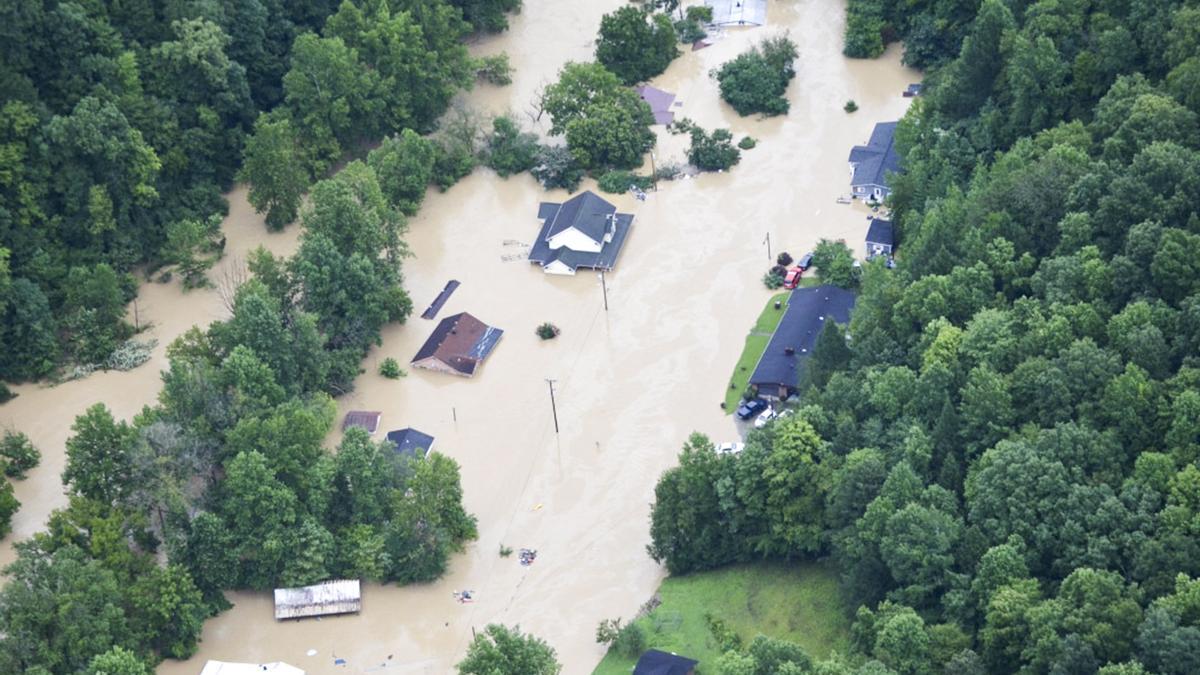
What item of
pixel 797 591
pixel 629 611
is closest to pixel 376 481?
pixel 629 611

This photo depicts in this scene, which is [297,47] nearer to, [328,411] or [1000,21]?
[328,411]

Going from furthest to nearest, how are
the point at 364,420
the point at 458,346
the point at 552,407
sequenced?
the point at 458,346 → the point at 364,420 → the point at 552,407

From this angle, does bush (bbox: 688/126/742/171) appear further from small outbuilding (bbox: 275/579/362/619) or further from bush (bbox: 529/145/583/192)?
small outbuilding (bbox: 275/579/362/619)

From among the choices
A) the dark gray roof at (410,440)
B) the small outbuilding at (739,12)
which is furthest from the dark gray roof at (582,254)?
the small outbuilding at (739,12)

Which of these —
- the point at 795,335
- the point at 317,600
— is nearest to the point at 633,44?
the point at 795,335

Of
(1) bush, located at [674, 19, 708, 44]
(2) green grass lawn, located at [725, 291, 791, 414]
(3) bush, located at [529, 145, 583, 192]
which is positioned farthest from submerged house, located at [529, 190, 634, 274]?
(1) bush, located at [674, 19, 708, 44]

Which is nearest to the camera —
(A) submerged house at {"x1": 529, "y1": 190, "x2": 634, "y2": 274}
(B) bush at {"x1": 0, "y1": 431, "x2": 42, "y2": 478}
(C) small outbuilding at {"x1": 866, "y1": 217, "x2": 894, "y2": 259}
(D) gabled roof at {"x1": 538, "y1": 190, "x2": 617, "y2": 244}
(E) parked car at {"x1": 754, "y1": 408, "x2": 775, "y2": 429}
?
(E) parked car at {"x1": 754, "y1": 408, "x2": 775, "y2": 429}

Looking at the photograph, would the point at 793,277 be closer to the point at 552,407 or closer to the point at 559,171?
the point at 552,407
